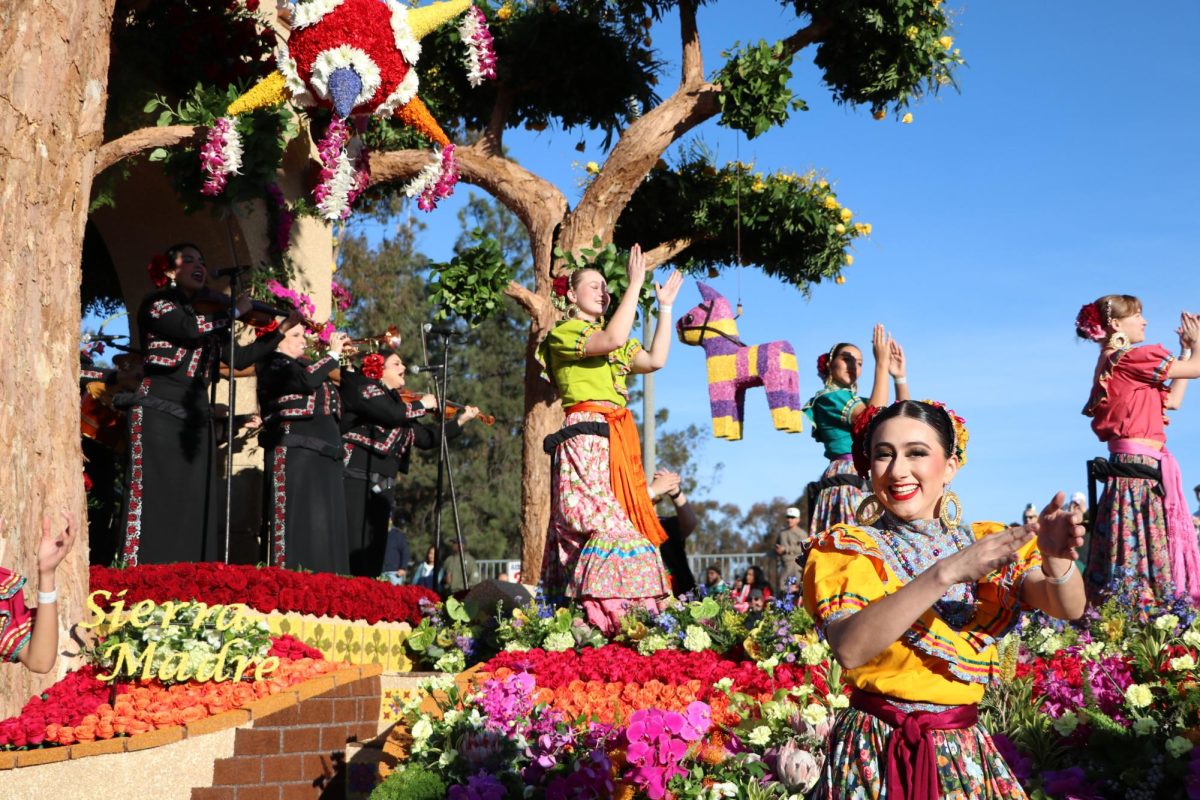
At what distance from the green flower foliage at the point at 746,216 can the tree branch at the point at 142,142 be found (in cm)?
571

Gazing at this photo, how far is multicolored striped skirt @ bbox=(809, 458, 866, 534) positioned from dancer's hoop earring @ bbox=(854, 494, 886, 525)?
13.2 ft

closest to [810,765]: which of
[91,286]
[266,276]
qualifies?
[266,276]

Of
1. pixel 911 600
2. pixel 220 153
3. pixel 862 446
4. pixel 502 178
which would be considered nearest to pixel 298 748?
pixel 862 446

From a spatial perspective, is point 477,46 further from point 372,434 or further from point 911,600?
point 911,600

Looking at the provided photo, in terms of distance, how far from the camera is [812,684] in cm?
475

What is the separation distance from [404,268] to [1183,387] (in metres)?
29.2

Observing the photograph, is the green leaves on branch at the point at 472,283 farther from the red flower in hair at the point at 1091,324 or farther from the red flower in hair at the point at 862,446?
the red flower in hair at the point at 862,446

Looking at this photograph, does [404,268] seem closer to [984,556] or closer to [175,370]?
[175,370]

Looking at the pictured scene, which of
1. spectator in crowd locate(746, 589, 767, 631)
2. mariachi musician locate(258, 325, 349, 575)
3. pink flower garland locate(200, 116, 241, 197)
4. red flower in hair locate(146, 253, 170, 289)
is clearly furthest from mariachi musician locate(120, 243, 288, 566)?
spectator in crowd locate(746, 589, 767, 631)

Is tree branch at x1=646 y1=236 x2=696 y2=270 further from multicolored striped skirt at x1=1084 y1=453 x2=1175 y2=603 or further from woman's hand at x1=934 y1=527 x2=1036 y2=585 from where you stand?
woman's hand at x1=934 y1=527 x2=1036 y2=585

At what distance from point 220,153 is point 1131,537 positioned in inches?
235

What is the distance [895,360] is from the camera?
14.1 feet

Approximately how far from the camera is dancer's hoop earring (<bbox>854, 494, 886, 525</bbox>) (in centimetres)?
295

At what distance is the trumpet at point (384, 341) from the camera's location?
10.2 metres
